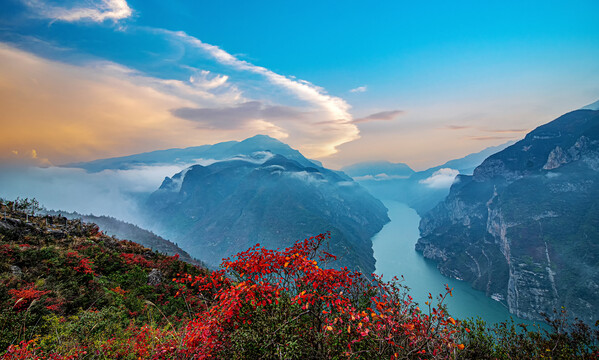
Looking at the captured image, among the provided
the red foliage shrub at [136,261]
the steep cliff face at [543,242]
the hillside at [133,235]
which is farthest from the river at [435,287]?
the hillside at [133,235]

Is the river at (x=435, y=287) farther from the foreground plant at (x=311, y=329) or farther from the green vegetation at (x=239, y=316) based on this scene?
the foreground plant at (x=311, y=329)

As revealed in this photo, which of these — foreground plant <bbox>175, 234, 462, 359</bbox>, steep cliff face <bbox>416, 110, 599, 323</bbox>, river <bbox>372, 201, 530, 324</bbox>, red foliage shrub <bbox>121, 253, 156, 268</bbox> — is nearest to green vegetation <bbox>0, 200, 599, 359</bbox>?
foreground plant <bbox>175, 234, 462, 359</bbox>

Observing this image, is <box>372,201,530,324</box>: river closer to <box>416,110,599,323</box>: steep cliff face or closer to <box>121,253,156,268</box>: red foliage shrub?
<box>416,110,599,323</box>: steep cliff face

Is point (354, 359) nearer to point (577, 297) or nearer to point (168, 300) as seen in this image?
point (168, 300)

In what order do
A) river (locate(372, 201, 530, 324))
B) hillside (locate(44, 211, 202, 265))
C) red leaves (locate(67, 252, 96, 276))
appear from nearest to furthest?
red leaves (locate(67, 252, 96, 276)) → river (locate(372, 201, 530, 324)) → hillside (locate(44, 211, 202, 265))

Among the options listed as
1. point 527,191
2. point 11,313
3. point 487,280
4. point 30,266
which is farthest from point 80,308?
point 527,191

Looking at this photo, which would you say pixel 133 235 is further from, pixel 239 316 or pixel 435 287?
pixel 435 287
